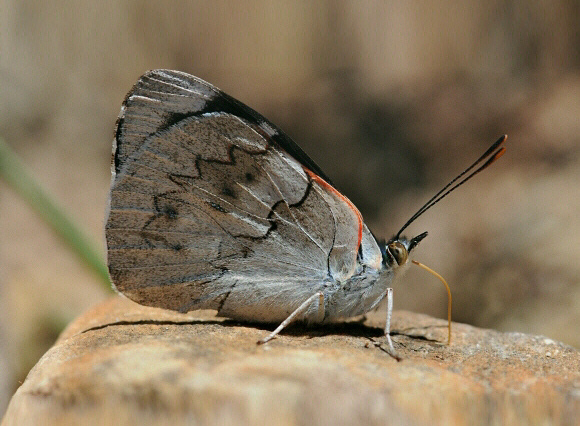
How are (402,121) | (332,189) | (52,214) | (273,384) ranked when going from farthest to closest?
(402,121) < (52,214) < (332,189) < (273,384)

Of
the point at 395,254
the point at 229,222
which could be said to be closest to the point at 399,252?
the point at 395,254

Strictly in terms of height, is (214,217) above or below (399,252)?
above

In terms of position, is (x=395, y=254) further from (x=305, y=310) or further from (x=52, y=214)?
(x=52, y=214)

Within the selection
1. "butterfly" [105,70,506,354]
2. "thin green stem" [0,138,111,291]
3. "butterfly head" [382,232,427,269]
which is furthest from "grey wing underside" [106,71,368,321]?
"thin green stem" [0,138,111,291]

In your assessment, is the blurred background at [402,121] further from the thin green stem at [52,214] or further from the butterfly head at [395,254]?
the butterfly head at [395,254]

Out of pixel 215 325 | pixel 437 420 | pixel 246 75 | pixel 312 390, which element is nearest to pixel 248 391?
pixel 312 390

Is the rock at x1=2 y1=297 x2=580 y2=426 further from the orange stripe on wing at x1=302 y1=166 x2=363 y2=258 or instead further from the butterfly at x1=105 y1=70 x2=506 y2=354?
the orange stripe on wing at x1=302 y1=166 x2=363 y2=258
